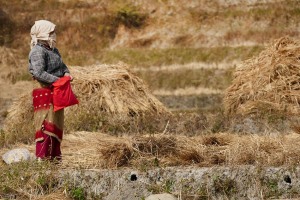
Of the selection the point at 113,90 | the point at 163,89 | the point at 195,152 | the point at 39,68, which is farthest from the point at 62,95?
the point at 163,89

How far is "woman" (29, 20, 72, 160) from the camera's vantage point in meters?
9.06

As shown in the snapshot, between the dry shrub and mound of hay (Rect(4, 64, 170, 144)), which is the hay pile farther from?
the dry shrub

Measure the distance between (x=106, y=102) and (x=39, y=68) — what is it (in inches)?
238

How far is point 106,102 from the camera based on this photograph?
594 inches

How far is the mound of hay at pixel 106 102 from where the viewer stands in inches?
556

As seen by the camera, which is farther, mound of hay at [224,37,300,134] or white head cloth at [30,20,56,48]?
mound of hay at [224,37,300,134]

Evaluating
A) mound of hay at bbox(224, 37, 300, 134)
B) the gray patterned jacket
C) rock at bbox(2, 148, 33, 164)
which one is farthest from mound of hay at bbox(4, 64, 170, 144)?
the gray patterned jacket

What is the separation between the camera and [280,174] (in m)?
7.80

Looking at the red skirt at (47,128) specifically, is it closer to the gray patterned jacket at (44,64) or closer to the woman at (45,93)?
the woman at (45,93)

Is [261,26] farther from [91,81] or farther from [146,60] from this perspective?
[91,81]

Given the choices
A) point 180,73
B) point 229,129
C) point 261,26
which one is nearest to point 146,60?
point 180,73

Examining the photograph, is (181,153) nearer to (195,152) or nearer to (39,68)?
(195,152)

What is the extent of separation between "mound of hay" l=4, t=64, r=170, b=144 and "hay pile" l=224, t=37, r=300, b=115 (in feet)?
4.77

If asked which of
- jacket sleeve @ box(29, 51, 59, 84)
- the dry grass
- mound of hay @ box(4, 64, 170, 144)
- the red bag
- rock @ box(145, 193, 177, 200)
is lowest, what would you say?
mound of hay @ box(4, 64, 170, 144)
